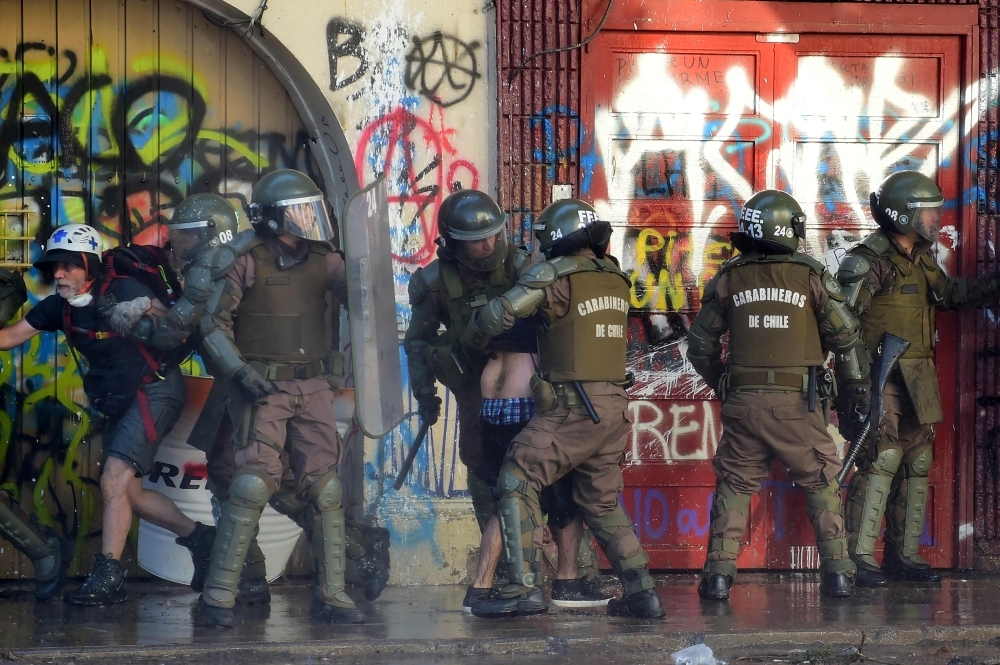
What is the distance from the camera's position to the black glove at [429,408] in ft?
21.3

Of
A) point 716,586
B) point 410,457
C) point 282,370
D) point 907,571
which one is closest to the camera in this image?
point 282,370

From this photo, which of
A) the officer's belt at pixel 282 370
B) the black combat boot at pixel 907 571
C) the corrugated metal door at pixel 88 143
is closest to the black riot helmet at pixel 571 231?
the officer's belt at pixel 282 370

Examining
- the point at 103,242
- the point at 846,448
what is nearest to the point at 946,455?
the point at 846,448

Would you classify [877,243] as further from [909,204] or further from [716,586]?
[716,586]

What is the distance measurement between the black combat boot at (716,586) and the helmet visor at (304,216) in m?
2.43

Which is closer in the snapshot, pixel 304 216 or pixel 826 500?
pixel 304 216

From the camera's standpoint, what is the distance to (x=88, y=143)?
725 cm

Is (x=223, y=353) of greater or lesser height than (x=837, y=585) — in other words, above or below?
above

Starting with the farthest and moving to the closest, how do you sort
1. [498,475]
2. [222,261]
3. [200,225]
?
[200,225] → [498,475] → [222,261]

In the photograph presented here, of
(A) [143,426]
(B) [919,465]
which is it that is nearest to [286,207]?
(A) [143,426]

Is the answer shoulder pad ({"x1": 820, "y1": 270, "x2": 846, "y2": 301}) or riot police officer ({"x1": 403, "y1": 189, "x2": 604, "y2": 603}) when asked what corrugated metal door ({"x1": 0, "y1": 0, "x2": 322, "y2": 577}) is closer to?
riot police officer ({"x1": 403, "y1": 189, "x2": 604, "y2": 603})

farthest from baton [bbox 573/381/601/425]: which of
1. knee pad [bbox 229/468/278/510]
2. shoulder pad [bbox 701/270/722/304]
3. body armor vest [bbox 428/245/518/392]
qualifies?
knee pad [bbox 229/468/278/510]

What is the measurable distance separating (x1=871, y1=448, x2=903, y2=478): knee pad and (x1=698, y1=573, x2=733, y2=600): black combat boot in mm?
1070

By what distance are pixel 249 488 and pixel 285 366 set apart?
1.86ft
